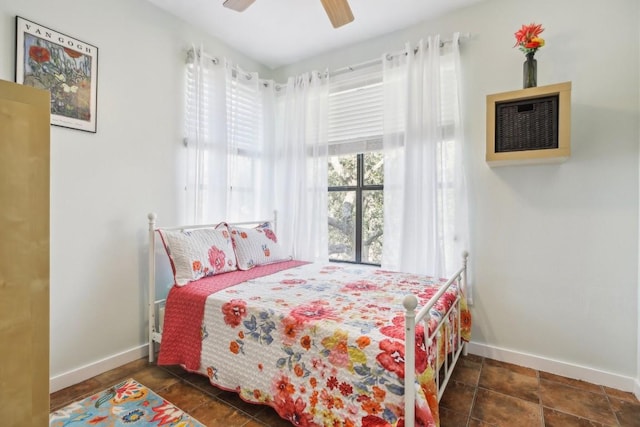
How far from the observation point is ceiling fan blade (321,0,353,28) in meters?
1.78

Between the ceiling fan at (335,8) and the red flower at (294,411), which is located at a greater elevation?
the ceiling fan at (335,8)

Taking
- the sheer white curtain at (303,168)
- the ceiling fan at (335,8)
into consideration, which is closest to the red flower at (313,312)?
the sheer white curtain at (303,168)

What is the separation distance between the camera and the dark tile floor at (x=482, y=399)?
5.52 feet

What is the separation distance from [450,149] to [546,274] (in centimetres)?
112

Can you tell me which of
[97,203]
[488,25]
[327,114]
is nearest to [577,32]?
[488,25]

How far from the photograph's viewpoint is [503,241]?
2340 mm

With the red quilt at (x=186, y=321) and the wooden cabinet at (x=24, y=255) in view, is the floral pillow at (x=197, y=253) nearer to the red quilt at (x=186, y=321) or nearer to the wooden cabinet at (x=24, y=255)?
the red quilt at (x=186, y=321)

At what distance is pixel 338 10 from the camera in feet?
6.03

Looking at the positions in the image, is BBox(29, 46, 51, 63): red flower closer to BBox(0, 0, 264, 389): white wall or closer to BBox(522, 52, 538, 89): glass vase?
BBox(0, 0, 264, 389): white wall

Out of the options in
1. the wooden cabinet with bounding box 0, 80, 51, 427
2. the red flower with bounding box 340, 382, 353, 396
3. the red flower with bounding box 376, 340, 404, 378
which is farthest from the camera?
the red flower with bounding box 340, 382, 353, 396

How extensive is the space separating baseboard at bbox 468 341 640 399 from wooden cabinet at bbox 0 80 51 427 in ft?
8.51

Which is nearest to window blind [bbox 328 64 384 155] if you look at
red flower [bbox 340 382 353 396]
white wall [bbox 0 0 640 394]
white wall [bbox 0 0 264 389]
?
white wall [bbox 0 0 640 394]

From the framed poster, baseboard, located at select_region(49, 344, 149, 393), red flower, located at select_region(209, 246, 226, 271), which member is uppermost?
the framed poster

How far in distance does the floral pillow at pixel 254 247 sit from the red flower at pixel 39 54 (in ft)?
5.23
